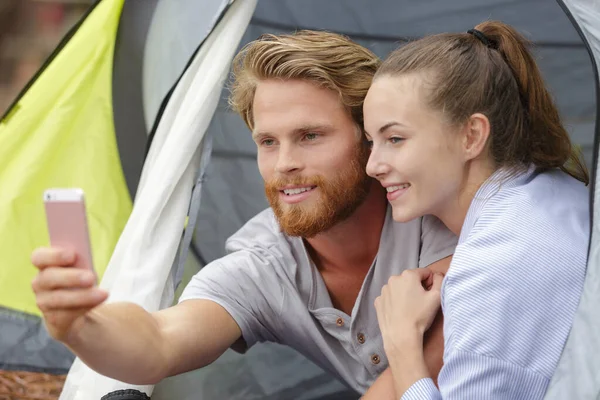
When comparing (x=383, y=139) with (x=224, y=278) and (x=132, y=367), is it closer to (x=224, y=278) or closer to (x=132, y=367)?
(x=224, y=278)

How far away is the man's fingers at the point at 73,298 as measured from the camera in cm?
100

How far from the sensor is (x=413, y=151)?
134 centimetres

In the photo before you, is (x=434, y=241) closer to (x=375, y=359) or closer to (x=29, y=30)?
(x=375, y=359)

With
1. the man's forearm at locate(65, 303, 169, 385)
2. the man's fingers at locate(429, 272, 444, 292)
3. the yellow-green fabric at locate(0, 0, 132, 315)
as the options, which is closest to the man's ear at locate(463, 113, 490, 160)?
the man's fingers at locate(429, 272, 444, 292)

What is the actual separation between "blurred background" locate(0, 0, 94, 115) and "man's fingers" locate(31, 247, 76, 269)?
3759mm

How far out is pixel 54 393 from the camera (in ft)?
6.12

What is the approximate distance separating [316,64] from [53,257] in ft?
2.41

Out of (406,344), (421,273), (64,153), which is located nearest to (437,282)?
(421,273)

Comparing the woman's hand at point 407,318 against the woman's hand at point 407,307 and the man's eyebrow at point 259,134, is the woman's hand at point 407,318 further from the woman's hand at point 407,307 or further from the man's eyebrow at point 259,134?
the man's eyebrow at point 259,134

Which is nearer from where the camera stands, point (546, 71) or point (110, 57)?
point (110, 57)

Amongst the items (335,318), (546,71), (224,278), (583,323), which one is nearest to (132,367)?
(224,278)

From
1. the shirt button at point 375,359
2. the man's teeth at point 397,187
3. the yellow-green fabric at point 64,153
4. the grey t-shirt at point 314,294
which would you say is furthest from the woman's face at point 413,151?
the yellow-green fabric at point 64,153

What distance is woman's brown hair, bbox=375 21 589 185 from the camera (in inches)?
53.4

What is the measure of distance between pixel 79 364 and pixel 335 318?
510mm
